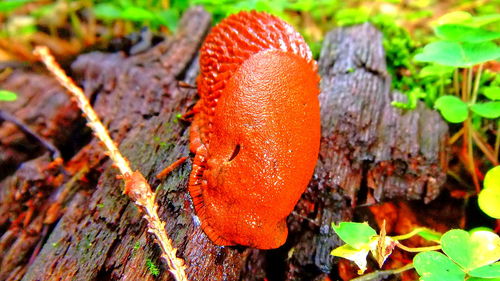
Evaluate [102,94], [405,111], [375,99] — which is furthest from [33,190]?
[405,111]

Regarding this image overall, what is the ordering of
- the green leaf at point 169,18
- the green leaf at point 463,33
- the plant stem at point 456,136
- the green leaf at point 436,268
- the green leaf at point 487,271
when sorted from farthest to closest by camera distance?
the green leaf at point 169,18 → the plant stem at point 456,136 → the green leaf at point 463,33 → the green leaf at point 436,268 → the green leaf at point 487,271

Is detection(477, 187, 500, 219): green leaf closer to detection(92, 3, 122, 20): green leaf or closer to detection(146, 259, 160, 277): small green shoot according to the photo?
detection(146, 259, 160, 277): small green shoot

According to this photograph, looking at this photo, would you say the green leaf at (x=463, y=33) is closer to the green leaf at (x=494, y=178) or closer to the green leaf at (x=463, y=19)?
the green leaf at (x=463, y=19)

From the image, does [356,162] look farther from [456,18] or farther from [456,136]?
[456,18]

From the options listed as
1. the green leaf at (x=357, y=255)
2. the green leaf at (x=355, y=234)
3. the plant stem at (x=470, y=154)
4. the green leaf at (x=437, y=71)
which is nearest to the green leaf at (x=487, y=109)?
the plant stem at (x=470, y=154)

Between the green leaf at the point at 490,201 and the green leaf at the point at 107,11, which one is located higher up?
the green leaf at the point at 107,11

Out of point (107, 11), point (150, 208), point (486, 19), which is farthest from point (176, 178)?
point (107, 11)

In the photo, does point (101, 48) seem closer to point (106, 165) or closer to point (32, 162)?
point (32, 162)
